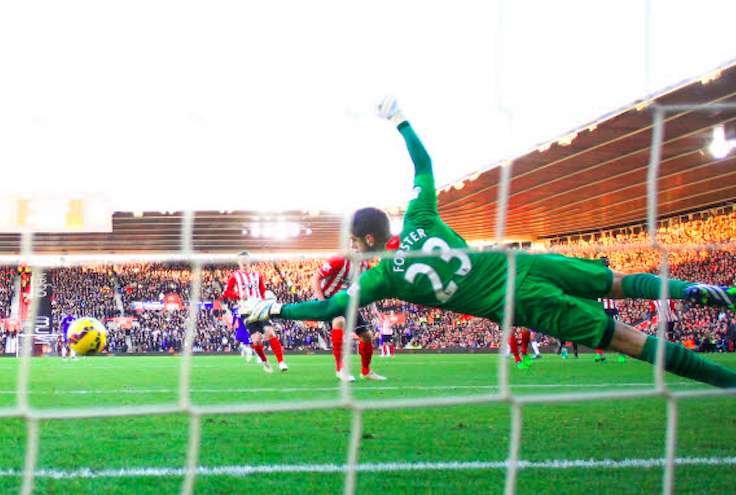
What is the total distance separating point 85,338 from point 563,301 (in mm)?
5038

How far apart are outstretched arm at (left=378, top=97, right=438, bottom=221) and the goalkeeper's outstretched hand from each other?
0.73 m

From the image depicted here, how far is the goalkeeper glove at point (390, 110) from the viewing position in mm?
3727

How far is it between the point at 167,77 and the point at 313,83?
68 cm

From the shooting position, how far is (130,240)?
2006 centimetres

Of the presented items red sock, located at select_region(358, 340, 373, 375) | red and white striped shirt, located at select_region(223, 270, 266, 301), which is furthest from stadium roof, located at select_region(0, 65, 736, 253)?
red sock, located at select_region(358, 340, 373, 375)

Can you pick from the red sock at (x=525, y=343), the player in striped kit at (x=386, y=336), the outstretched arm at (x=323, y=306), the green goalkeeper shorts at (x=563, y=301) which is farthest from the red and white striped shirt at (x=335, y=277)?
the player in striped kit at (x=386, y=336)

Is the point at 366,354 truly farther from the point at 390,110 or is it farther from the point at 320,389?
the point at 390,110

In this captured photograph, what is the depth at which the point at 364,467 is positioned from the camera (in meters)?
3.70

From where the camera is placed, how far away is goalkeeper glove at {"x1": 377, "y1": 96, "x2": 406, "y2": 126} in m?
3.73

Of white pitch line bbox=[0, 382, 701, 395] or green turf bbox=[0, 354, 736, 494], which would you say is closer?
green turf bbox=[0, 354, 736, 494]

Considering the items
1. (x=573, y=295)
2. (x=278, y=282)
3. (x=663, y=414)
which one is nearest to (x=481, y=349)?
(x=278, y=282)

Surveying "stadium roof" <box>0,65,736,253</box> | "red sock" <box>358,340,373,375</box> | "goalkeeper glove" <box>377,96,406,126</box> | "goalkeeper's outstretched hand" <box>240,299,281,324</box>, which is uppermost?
"stadium roof" <box>0,65,736,253</box>

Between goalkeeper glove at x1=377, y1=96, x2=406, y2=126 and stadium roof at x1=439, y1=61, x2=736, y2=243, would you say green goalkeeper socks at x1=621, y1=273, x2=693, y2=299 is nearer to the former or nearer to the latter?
goalkeeper glove at x1=377, y1=96, x2=406, y2=126

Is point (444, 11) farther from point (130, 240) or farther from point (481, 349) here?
point (481, 349)
